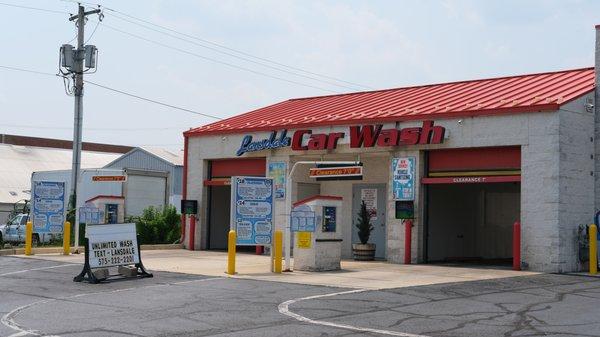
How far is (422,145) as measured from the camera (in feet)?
77.3

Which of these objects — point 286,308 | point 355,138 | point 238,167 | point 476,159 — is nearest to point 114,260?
point 286,308

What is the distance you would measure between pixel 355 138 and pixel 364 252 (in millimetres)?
3427

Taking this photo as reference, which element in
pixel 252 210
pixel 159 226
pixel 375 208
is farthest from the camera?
pixel 159 226

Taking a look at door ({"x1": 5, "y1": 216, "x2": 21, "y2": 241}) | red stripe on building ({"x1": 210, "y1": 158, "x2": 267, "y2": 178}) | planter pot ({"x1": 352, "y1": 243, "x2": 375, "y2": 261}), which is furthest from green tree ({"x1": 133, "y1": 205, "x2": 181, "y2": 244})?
planter pot ({"x1": 352, "y1": 243, "x2": 375, "y2": 261})

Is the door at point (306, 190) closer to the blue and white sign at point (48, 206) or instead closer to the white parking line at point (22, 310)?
the blue and white sign at point (48, 206)

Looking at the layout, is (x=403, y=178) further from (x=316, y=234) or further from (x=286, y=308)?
(x=286, y=308)

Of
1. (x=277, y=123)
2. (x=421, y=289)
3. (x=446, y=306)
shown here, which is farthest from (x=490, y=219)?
(x=446, y=306)

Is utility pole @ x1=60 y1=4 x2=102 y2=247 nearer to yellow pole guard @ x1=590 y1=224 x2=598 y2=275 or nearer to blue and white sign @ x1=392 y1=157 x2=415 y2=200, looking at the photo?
blue and white sign @ x1=392 y1=157 x2=415 y2=200

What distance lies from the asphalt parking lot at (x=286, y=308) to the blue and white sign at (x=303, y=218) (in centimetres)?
281

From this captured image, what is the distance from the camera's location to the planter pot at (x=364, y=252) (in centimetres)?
Result: 2502

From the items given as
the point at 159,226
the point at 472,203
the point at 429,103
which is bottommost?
the point at 159,226

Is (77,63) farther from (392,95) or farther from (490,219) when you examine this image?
(490,219)

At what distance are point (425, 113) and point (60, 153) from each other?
1844 inches

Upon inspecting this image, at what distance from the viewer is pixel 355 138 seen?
2489 cm
